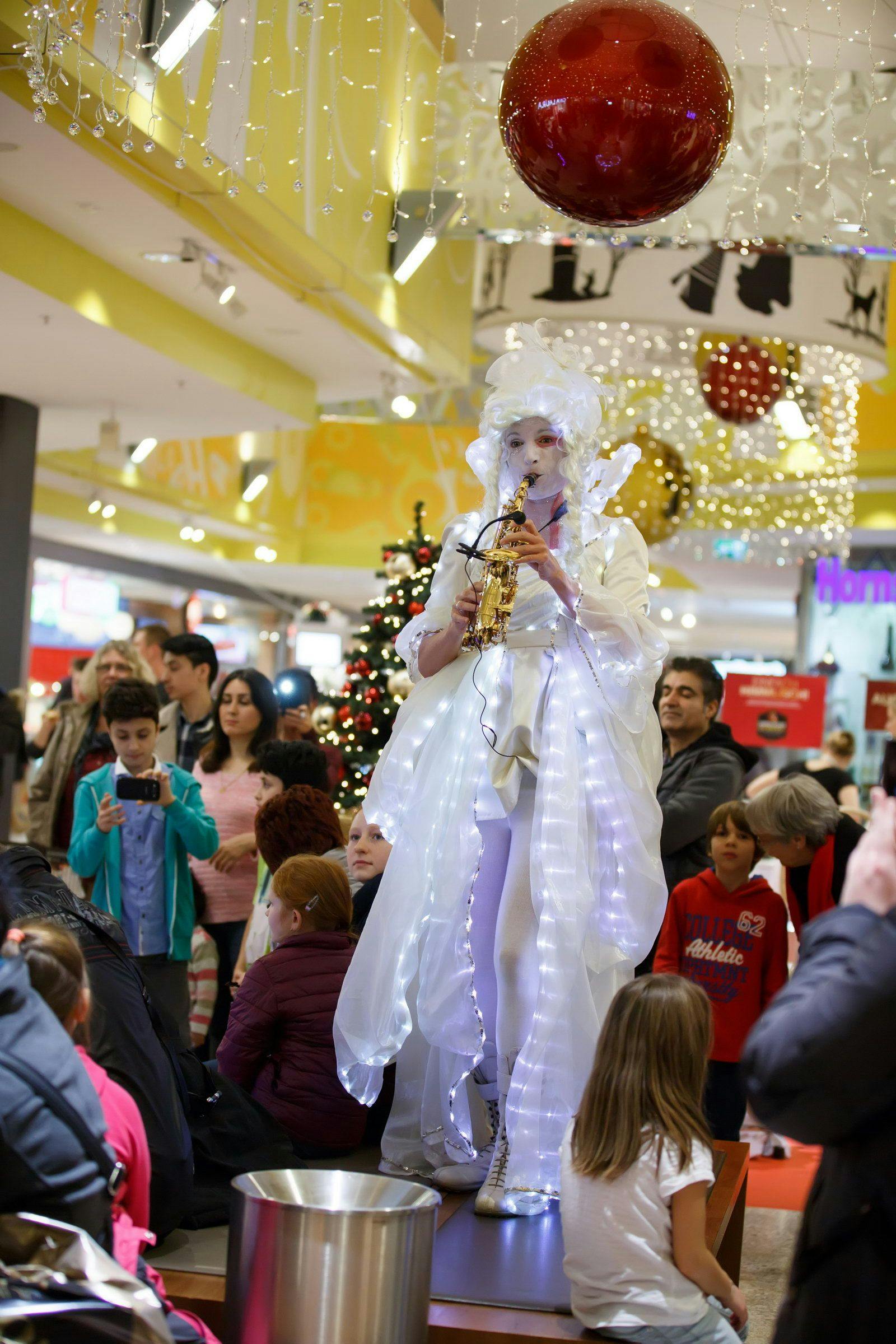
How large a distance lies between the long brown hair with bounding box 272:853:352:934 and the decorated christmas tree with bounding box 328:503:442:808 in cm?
295

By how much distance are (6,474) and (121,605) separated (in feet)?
31.5

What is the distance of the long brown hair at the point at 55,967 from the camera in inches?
84.6

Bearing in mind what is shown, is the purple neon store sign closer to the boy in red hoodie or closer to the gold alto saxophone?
the boy in red hoodie

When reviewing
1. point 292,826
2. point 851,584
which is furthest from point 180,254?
point 851,584

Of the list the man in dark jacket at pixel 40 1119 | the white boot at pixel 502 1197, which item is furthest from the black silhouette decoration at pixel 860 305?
the man in dark jacket at pixel 40 1119

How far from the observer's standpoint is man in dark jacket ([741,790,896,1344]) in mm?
1480

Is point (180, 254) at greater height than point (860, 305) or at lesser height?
lesser

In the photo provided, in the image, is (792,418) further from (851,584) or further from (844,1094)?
(844,1094)

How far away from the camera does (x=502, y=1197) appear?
309cm

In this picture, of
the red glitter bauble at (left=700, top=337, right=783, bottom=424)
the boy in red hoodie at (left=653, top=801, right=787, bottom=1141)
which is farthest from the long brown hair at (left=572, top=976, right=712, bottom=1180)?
the red glitter bauble at (left=700, top=337, right=783, bottom=424)

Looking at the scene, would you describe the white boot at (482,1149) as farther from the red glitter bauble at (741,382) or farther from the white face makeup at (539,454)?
the red glitter bauble at (741,382)

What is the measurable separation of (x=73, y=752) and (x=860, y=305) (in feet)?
19.0

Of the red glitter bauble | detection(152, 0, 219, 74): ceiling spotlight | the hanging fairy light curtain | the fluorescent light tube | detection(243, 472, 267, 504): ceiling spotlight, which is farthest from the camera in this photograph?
detection(243, 472, 267, 504): ceiling spotlight

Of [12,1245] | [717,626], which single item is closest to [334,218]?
[12,1245]
